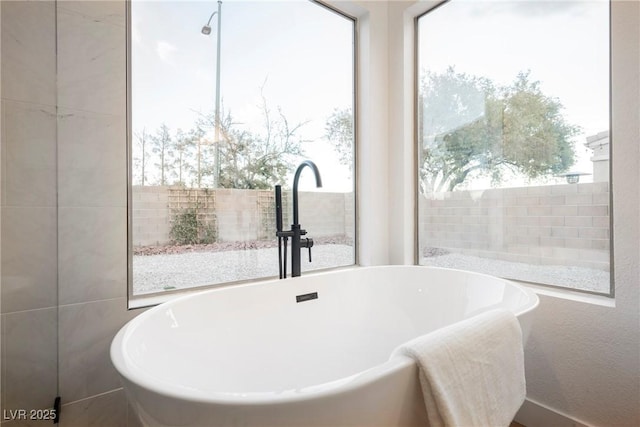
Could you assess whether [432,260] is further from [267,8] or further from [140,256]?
[267,8]

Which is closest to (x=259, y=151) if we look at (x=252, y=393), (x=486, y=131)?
(x=486, y=131)

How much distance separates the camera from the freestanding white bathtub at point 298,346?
0.59 meters

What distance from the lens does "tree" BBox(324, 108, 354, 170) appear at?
2.17 metres

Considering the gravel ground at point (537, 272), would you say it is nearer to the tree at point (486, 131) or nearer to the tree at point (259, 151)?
the tree at point (486, 131)

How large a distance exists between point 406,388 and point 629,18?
5.37 feet

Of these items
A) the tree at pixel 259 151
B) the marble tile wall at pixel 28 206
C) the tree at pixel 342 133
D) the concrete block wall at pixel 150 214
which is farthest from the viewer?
the tree at pixel 342 133

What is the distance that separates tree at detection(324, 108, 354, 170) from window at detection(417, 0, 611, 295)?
0.48 metres

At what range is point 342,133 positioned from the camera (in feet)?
7.29

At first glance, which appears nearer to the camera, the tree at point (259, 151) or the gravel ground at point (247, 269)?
the gravel ground at point (247, 269)

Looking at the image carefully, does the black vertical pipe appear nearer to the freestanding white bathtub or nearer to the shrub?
the freestanding white bathtub

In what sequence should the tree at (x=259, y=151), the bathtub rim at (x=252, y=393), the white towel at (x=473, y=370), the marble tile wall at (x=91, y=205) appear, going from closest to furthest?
1. the bathtub rim at (x=252, y=393)
2. the white towel at (x=473, y=370)
3. the marble tile wall at (x=91, y=205)
4. the tree at (x=259, y=151)

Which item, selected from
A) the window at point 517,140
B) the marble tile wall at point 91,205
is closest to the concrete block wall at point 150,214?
the marble tile wall at point 91,205

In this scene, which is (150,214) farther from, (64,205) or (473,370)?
(473,370)

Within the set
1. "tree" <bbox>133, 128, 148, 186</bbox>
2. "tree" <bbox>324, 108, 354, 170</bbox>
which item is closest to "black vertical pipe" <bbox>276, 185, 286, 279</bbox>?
"tree" <bbox>133, 128, 148, 186</bbox>
